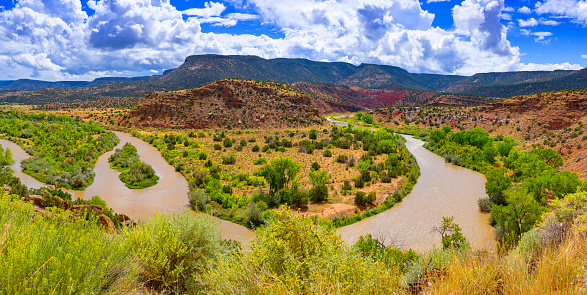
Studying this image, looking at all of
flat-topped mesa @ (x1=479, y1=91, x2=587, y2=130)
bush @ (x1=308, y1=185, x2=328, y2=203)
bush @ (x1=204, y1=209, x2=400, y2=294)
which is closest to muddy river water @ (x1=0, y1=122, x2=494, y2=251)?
bush @ (x1=308, y1=185, x2=328, y2=203)

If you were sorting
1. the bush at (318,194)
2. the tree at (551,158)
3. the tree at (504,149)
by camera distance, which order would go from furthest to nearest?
the tree at (504,149) < the tree at (551,158) < the bush at (318,194)

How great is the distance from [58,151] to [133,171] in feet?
41.5

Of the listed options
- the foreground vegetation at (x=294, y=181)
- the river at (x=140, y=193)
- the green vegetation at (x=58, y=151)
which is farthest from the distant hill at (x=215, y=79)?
the river at (x=140, y=193)

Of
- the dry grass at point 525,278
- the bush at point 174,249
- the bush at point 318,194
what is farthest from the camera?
the bush at point 318,194

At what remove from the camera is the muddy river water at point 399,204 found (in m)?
17.0

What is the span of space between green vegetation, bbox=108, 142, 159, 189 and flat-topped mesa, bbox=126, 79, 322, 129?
1206 inches

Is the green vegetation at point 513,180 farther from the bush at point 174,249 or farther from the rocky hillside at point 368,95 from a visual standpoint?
the rocky hillside at point 368,95

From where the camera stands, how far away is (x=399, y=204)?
22266 mm

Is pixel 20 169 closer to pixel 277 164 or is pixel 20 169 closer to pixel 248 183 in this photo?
pixel 248 183

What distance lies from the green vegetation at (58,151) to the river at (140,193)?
812mm

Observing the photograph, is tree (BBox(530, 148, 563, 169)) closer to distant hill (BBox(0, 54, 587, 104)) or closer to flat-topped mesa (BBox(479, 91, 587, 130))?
flat-topped mesa (BBox(479, 91, 587, 130))

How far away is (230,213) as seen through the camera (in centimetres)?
1917

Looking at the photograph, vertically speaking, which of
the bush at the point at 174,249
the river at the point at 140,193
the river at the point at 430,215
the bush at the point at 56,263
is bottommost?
the river at the point at 430,215

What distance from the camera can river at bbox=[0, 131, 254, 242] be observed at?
1828cm
